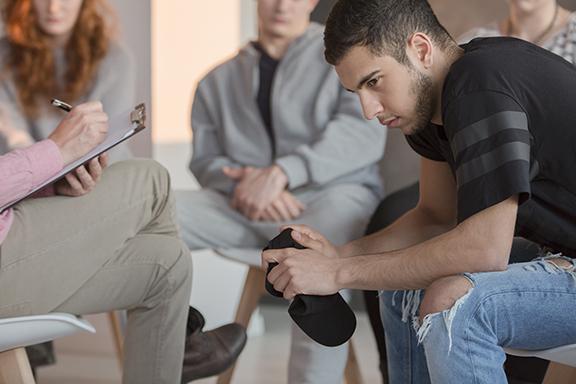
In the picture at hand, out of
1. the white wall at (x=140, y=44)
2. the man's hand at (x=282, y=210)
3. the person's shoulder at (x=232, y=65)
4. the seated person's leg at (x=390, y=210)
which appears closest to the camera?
the seated person's leg at (x=390, y=210)

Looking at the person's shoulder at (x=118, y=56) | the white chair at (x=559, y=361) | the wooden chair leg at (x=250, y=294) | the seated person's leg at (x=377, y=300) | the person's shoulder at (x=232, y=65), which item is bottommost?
the wooden chair leg at (x=250, y=294)

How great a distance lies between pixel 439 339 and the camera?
1.40 metres

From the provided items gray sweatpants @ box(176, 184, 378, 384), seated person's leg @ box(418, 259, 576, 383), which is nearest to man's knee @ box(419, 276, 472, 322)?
seated person's leg @ box(418, 259, 576, 383)

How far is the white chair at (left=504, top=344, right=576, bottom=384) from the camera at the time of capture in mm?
1454

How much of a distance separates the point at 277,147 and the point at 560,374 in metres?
1.21

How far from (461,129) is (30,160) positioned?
68 cm

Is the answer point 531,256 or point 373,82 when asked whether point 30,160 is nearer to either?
point 373,82

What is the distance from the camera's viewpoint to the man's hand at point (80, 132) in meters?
1.67

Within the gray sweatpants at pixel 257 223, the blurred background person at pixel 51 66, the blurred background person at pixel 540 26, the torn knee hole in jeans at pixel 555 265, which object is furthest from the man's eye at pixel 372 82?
the blurred background person at pixel 51 66

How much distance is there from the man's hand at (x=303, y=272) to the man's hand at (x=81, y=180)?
34 cm

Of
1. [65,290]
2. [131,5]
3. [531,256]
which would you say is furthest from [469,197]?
[131,5]

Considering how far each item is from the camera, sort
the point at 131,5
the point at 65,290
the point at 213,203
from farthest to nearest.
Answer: the point at 131,5, the point at 213,203, the point at 65,290

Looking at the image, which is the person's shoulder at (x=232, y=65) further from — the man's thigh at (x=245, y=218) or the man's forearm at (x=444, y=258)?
the man's forearm at (x=444, y=258)

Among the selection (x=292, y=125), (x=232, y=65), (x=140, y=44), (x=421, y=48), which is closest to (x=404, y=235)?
(x=421, y=48)
